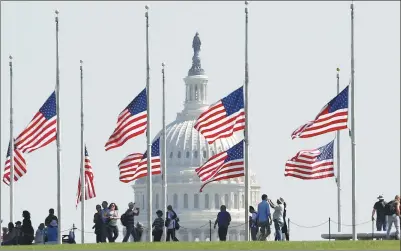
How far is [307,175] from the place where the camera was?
4250 inches

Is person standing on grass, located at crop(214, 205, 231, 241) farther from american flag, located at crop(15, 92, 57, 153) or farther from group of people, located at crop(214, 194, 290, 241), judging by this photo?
american flag, located at crop(15, 92, 57, 153)

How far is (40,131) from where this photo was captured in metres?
106

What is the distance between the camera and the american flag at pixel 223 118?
102562mm

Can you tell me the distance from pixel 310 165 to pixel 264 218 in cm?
1424

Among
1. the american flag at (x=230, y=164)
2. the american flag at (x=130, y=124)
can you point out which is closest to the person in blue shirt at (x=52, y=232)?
the american flag at (x=130, y=124)

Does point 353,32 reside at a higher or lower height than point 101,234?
higher

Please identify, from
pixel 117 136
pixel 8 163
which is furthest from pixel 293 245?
pixel 8 163

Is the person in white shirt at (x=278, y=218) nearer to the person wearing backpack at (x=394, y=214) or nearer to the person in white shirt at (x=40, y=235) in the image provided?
the person wearing backpack at (x=394, y=214)

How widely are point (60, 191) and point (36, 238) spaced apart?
12.9 meters

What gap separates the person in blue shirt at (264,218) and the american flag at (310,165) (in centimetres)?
1298

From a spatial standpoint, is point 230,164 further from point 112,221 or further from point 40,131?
point 112,221

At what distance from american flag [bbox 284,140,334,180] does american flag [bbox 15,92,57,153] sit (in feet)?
37.4

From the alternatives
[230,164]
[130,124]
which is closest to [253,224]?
[230,164]

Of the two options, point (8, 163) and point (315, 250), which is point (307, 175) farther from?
point (315, 250)
